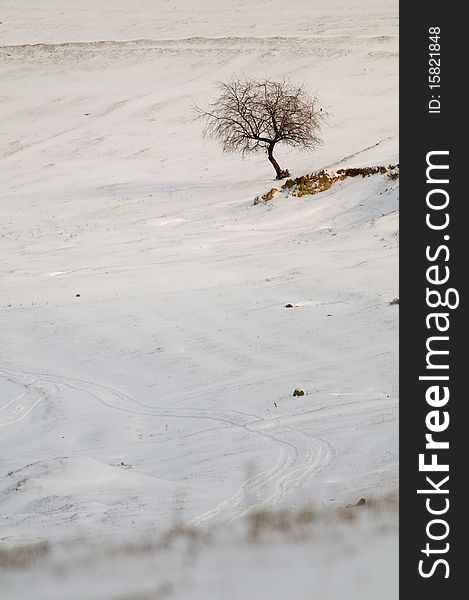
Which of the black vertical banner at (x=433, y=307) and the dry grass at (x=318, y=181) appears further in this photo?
the dry grass at (x=318, y=181)

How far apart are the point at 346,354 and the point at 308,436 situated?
3.36 m

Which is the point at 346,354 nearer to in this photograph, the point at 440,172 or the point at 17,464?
the point at 17,464

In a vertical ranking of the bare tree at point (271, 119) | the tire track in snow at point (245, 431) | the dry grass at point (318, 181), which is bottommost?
the tire track in snow at point (245, 431)

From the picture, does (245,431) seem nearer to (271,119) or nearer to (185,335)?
(185,335)

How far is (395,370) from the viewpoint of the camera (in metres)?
10.1

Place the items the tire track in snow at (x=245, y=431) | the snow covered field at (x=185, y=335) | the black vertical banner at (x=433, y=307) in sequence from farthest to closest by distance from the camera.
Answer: the snow covered field at (x=185, y=335), the tire track in snow at (x=245, y=431), the black vertical banner at (x=433, y=307)

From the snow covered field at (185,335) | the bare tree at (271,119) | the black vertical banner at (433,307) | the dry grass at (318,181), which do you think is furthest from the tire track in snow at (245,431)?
the bare tree at (271,119)

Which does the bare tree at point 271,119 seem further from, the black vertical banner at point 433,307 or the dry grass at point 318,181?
the black vertical banner at point 433,307

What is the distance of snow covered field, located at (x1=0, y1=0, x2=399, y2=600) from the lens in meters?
5.95

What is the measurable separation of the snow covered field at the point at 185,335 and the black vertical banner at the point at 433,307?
19cm

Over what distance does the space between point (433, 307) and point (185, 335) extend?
9249 millimetres

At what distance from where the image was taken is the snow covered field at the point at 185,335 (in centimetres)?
595

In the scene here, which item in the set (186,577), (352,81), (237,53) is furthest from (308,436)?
(237,53)

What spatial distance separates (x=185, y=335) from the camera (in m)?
13.9
